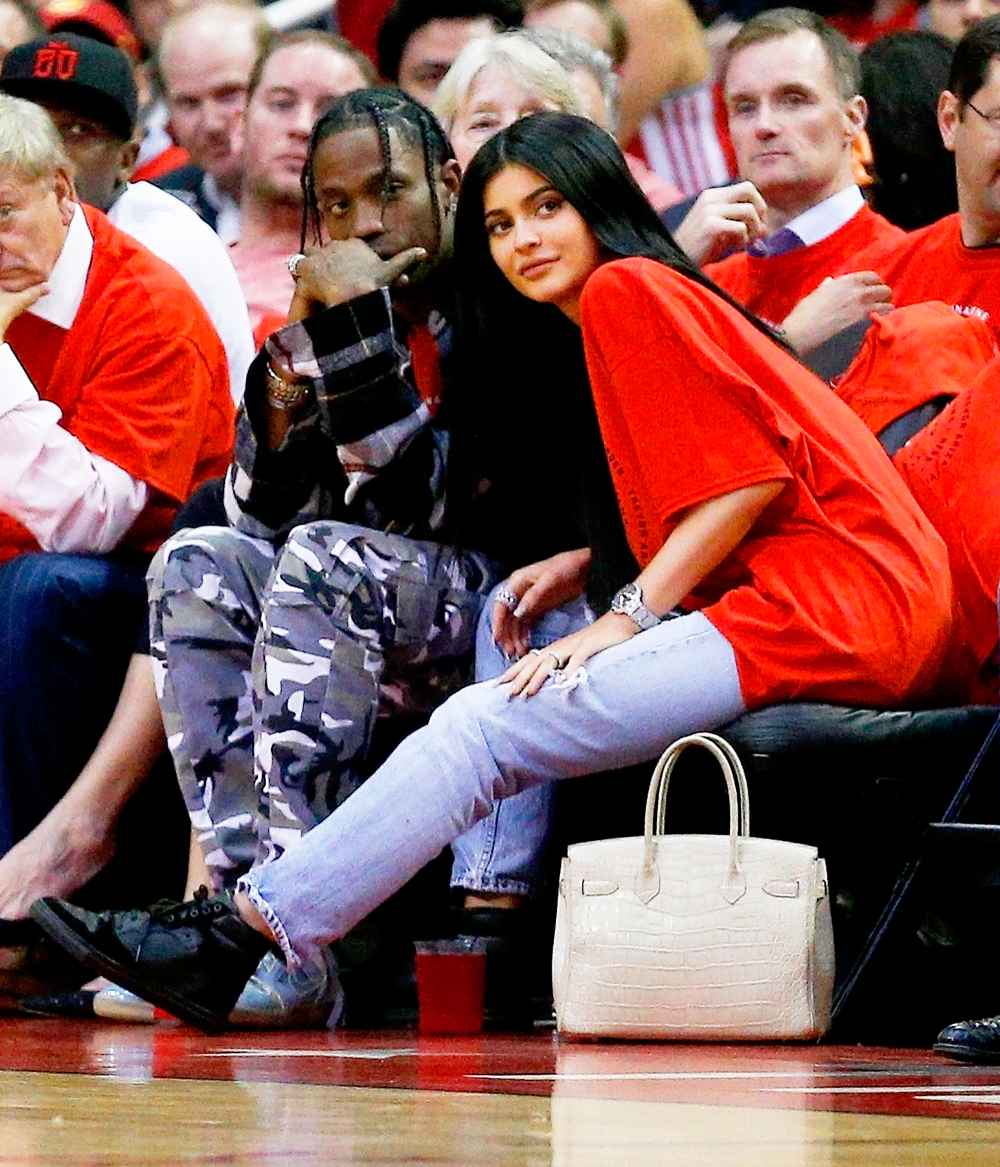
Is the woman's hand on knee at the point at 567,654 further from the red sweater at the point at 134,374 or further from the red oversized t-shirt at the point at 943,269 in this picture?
the red sweater at the point at 134,374

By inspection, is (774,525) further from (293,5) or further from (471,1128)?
(293,5)

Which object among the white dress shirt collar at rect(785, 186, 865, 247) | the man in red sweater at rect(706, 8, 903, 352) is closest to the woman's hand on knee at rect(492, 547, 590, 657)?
the man in red sweater at rect(706, 8, 903, 352)

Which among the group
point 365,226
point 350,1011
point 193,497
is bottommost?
point 350,1011

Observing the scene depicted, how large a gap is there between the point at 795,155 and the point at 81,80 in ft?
4.95

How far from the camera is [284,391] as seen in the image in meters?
3.95

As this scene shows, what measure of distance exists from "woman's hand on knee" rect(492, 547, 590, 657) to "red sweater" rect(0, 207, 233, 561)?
917 mm

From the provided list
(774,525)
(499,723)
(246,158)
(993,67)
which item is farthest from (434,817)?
(246,158)

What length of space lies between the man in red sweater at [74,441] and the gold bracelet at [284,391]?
1.61 ft

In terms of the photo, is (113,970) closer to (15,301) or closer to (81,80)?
(15,301)

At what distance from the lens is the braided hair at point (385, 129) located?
398 centimetres

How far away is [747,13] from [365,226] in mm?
2722

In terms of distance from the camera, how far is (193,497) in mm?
4254

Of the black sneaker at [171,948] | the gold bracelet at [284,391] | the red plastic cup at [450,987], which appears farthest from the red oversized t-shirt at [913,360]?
the black sneaker at [171,948]

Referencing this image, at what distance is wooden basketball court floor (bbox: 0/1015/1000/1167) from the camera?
6.47 ft
